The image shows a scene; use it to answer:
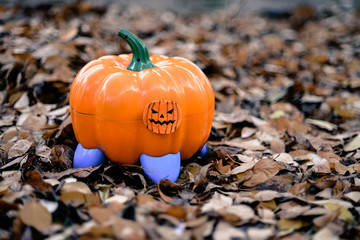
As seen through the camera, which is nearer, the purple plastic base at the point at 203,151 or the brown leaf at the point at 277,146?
the purple plastic base at the point at 203,151

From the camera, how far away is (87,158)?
1852 millimetres

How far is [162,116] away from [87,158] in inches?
20.3

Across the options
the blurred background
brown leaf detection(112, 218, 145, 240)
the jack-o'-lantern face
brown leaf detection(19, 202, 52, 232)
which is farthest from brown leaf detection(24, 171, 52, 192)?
the blurred background

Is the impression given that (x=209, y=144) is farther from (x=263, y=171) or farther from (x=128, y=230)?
(x=128, y=230)

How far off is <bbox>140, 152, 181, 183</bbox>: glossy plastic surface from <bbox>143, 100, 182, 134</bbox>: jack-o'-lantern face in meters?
0.18

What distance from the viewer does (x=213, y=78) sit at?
11.5 feet

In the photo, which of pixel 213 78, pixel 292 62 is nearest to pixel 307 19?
pixel 292 62

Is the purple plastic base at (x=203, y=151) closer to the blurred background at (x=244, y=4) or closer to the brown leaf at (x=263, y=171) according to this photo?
the brown leaf at (x=263, y=171)

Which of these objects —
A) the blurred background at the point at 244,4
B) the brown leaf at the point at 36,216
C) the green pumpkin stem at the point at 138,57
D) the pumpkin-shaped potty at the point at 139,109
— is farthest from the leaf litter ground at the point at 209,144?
the blurred background at the point at 244,4

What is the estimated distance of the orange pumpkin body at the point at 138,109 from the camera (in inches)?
67.4

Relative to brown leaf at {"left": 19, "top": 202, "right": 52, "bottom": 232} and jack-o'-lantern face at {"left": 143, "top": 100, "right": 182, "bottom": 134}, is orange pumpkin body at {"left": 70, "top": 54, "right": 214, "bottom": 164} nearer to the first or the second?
jack-o'-lantern face at {"left": 143, "top": 100, "right": 182, "bottom": 134}

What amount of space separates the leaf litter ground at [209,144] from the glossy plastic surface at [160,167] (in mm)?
56

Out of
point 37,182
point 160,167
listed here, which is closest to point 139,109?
point 160,167

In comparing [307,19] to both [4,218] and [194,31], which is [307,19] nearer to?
[194,31]
